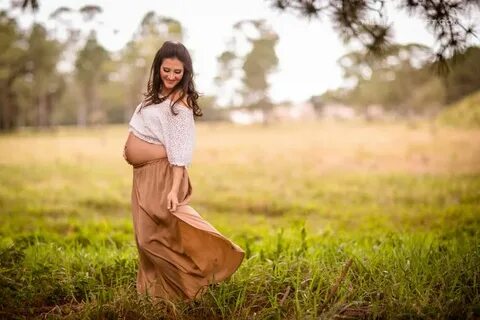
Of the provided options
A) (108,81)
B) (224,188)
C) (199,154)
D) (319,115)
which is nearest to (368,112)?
(319,115)

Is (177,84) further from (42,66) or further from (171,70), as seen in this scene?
(42,66)

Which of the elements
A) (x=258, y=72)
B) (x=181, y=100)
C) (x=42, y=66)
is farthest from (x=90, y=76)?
(x=181, y=100)

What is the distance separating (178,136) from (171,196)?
41 cm

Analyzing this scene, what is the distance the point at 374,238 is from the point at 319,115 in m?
65.3

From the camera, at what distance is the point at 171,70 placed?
3.13 m

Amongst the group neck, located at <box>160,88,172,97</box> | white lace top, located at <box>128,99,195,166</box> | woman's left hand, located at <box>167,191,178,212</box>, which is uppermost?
neck, located at <box>160,88,172,97</box>

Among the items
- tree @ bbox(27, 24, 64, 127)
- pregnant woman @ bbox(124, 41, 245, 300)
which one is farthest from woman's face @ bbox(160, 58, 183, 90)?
tree @ bbox(27, 24, 64, 127)

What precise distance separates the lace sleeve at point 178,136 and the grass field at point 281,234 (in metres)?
0.98

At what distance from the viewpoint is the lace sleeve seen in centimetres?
303

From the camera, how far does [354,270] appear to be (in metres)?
3.68

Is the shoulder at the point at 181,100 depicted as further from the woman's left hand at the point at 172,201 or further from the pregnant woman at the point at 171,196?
the woman's left hand at the point at 172,201

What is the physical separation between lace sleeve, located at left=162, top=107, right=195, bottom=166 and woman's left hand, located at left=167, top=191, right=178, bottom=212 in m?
0.21

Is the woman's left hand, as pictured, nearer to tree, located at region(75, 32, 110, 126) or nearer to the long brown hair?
the long brown hair

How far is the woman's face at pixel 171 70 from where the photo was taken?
10.2ft
